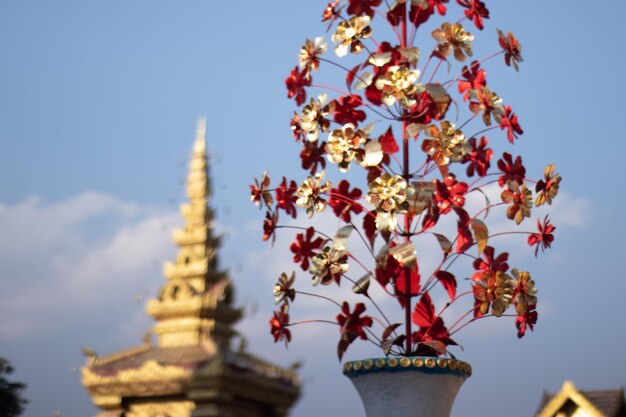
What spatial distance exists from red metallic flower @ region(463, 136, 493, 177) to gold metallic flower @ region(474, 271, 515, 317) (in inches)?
23.1

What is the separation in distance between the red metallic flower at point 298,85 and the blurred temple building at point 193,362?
14.8m

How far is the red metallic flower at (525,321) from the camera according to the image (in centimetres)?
512

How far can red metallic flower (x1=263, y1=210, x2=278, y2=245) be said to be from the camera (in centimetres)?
541

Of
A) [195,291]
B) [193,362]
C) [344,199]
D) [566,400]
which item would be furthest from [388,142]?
[195,291]

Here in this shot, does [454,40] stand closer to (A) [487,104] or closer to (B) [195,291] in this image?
(A) [487,104]

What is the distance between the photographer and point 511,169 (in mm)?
5191

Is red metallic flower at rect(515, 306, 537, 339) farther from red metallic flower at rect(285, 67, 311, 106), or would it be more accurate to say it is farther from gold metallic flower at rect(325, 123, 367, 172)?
red metallic flower at rect(285, 67, 311, 106)

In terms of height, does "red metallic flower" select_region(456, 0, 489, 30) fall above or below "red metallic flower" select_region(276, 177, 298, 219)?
above

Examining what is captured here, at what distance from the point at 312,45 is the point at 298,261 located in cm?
121

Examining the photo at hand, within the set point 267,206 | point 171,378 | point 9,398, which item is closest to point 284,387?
point 171,378

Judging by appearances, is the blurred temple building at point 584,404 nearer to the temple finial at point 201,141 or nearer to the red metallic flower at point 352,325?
the red metallic flower at point 352,325

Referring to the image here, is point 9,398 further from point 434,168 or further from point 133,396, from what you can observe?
point 434,168

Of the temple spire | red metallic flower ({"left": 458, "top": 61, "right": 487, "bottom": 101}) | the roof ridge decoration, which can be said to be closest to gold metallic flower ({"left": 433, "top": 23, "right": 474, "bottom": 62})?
red metallic flower ({"left": 458, "top": 61, "right": 487, "bottom": 101})

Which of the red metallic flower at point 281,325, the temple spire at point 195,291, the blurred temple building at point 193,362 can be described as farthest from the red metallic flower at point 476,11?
the temple spire at point 195,291
